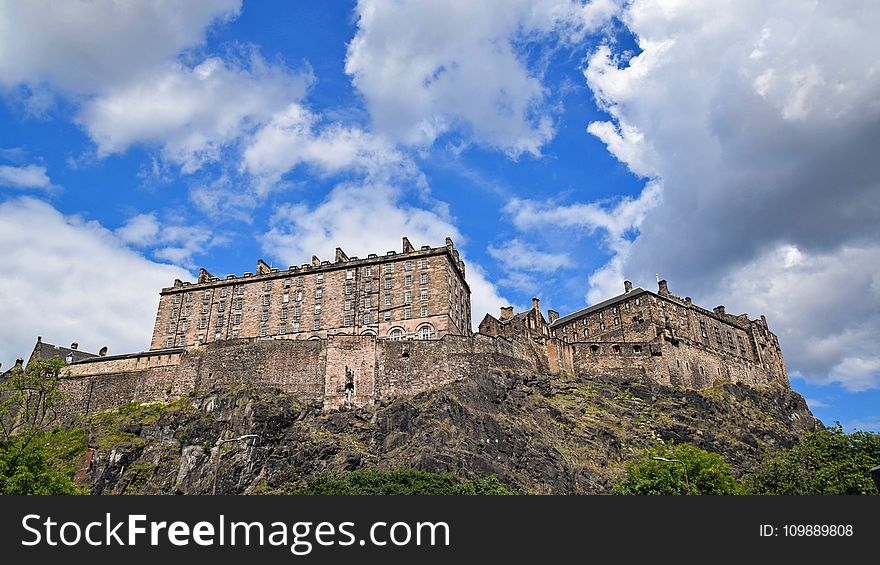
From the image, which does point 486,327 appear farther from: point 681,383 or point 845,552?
point 845,552

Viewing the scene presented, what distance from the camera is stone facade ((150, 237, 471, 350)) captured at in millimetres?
76625

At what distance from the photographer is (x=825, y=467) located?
4728cm

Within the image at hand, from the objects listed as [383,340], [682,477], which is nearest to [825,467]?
[682,477]

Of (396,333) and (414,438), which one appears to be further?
(396,333)

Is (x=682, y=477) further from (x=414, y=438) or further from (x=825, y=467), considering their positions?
(x=414, y=438)

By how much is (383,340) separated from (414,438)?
43.1 feet

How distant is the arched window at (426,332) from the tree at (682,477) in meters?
30.6

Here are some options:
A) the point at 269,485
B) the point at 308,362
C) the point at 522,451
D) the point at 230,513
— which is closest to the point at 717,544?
the point at 230,513

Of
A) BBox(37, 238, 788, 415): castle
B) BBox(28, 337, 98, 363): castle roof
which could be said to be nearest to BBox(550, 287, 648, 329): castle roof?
BBox(37, 238, 788, 415): castle

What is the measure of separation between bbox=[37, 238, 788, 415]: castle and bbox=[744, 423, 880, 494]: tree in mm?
24814

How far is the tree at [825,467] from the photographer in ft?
145

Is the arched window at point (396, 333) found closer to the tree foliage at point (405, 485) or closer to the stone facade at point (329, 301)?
the stone facade at point (329, 301)

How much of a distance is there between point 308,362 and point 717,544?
47825mm

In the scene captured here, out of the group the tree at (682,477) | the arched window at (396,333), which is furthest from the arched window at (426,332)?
the tree at (682,477)
